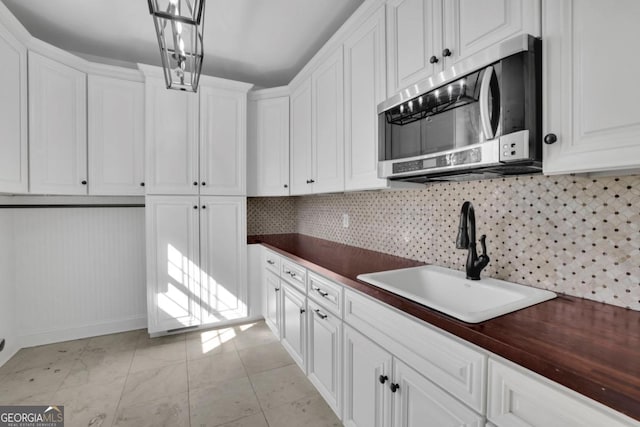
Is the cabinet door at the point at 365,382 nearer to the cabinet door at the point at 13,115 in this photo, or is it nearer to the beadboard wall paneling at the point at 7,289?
the cabinet door at the point at 13,115

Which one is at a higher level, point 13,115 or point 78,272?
point 13,115

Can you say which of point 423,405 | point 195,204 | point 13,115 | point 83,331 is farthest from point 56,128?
point 423,405

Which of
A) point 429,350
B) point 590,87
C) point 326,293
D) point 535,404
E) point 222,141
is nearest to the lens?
point 535,404

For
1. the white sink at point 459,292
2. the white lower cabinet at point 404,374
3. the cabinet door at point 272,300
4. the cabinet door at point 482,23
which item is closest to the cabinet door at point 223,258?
the cabinet door at point 272,300

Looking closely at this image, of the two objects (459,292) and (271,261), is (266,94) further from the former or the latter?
(459,292)

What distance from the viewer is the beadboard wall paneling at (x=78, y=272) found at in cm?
251

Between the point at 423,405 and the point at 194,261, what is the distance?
A: 230 centimetres

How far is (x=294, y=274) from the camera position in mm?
2145

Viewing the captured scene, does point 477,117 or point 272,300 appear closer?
point 477,117

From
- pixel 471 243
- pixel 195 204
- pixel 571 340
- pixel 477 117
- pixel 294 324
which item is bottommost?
pixel 294 324

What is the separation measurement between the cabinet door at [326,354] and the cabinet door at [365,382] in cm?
7

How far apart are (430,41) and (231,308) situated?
2707mm

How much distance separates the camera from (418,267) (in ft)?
5.28

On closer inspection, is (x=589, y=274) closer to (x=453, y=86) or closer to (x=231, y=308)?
(x=453, y=86)
